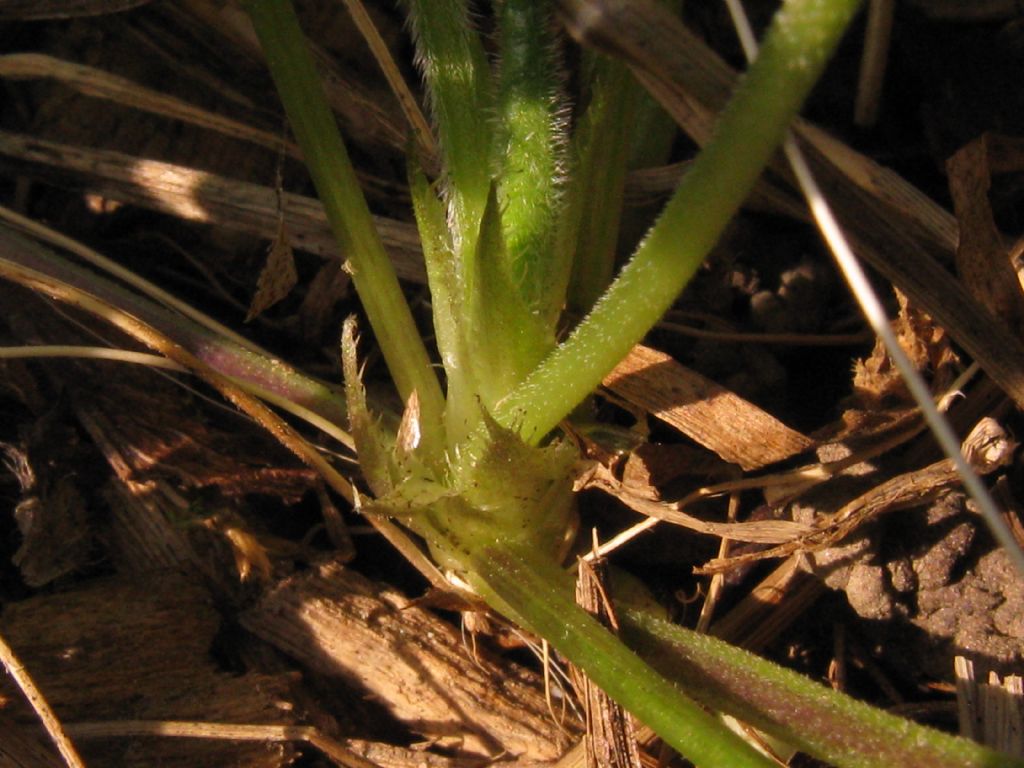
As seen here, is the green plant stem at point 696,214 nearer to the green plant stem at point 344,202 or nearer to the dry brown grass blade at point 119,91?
the green plant stem at point 344,202

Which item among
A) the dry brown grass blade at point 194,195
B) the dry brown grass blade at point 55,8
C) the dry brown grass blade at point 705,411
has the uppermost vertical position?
the dry brown grass blade at point 55,8

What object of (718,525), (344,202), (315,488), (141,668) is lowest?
(141,668)

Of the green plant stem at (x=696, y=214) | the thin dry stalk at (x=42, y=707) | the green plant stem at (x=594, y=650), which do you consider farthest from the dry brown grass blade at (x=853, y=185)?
the thin dry stalk at (x=42, y=707)

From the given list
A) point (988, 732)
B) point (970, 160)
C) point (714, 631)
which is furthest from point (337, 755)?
point (970, 160)

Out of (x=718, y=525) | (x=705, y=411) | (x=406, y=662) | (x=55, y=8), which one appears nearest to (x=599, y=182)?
(x=705, y=411)

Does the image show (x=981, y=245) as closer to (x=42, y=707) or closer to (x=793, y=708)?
(x=793, y=708)

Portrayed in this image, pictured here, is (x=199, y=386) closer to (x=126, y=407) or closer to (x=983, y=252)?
(x=126, y=407)
